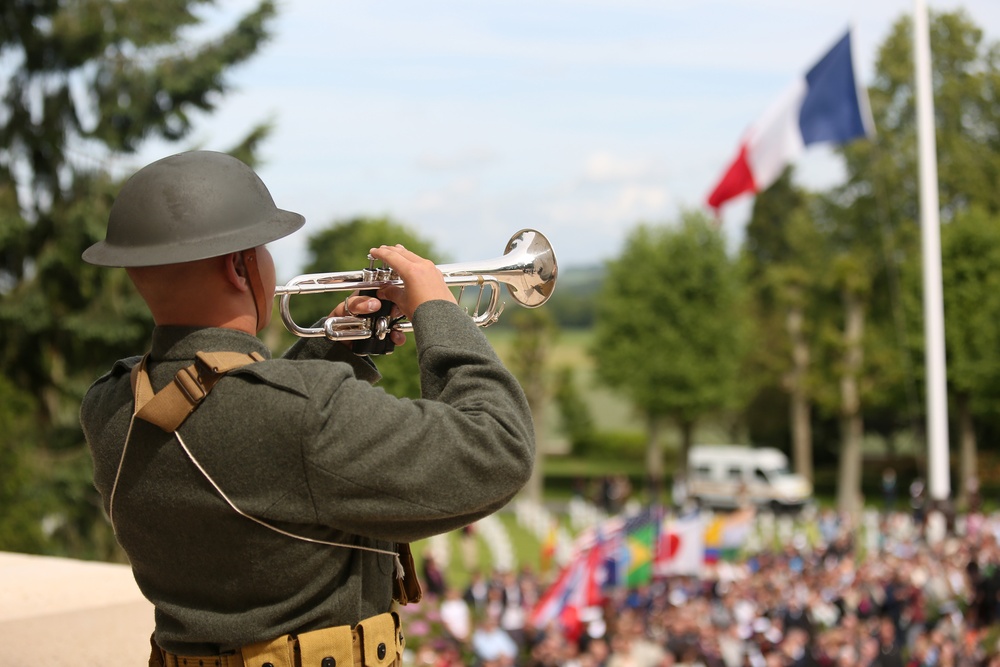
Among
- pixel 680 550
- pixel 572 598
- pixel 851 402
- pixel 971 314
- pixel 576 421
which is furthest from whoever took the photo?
pixel 576 421

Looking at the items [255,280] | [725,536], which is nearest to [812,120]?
[725,536]

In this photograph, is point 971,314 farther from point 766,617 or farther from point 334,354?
point 334,354

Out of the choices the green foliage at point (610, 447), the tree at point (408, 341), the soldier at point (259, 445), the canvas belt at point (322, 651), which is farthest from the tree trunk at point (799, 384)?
the soldier at point (259, 445)

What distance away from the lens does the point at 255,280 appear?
6.88 ft

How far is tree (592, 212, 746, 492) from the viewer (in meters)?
44.8

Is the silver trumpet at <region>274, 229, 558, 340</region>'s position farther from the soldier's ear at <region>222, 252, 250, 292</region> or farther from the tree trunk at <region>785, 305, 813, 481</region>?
the tree trunk at <region>785, 305, 813, 481</region>

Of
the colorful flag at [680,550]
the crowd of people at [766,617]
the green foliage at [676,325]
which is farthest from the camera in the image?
the green foliage at [676,325]

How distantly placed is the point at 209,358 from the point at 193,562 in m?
0.37

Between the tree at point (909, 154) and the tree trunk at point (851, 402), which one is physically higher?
the tree at point (909, 154)

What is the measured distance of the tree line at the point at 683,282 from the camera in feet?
58.2

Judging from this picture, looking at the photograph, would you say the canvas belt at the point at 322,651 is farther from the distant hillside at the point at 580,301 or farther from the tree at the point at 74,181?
the distant hillside at the point at 580,301

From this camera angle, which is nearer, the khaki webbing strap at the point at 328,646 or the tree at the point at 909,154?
the khaki webbing strap at the point at 328,646

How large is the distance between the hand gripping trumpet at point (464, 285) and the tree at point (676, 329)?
139ft

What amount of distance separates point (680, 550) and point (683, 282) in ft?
91.5
